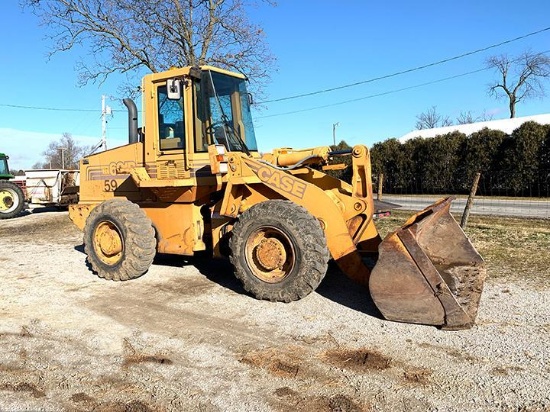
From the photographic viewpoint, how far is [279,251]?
18.1 ft

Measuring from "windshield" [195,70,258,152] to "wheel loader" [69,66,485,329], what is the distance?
0.02 metres

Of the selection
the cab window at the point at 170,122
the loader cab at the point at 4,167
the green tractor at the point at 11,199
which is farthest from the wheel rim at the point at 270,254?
the loader cab at the point at 4,167

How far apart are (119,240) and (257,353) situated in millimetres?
3548

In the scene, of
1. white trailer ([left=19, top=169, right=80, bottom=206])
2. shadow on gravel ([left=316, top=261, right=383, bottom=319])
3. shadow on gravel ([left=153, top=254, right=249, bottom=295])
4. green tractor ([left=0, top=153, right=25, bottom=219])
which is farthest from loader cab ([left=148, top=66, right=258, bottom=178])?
green tractor ([left=0, top=153, right=25, bottom=219])

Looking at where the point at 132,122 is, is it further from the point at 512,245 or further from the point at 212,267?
the point at 512,245

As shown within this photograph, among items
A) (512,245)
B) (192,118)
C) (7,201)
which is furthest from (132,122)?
(7,201)

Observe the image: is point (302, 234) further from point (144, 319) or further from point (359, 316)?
point (144, 319)

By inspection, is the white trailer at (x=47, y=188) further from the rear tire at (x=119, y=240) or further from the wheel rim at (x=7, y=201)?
the rear tire at (x=119, y=240)

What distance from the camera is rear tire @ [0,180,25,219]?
17797mm

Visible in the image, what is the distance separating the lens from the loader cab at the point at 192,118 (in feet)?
21.5

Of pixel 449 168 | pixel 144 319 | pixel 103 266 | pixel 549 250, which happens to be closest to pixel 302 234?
pixel 144 319

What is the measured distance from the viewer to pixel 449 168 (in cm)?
2508

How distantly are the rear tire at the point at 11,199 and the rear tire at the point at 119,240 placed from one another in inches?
494

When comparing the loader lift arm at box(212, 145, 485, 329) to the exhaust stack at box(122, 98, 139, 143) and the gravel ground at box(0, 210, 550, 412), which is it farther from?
the exhaust stack at box(122, 98, 139, 143)
